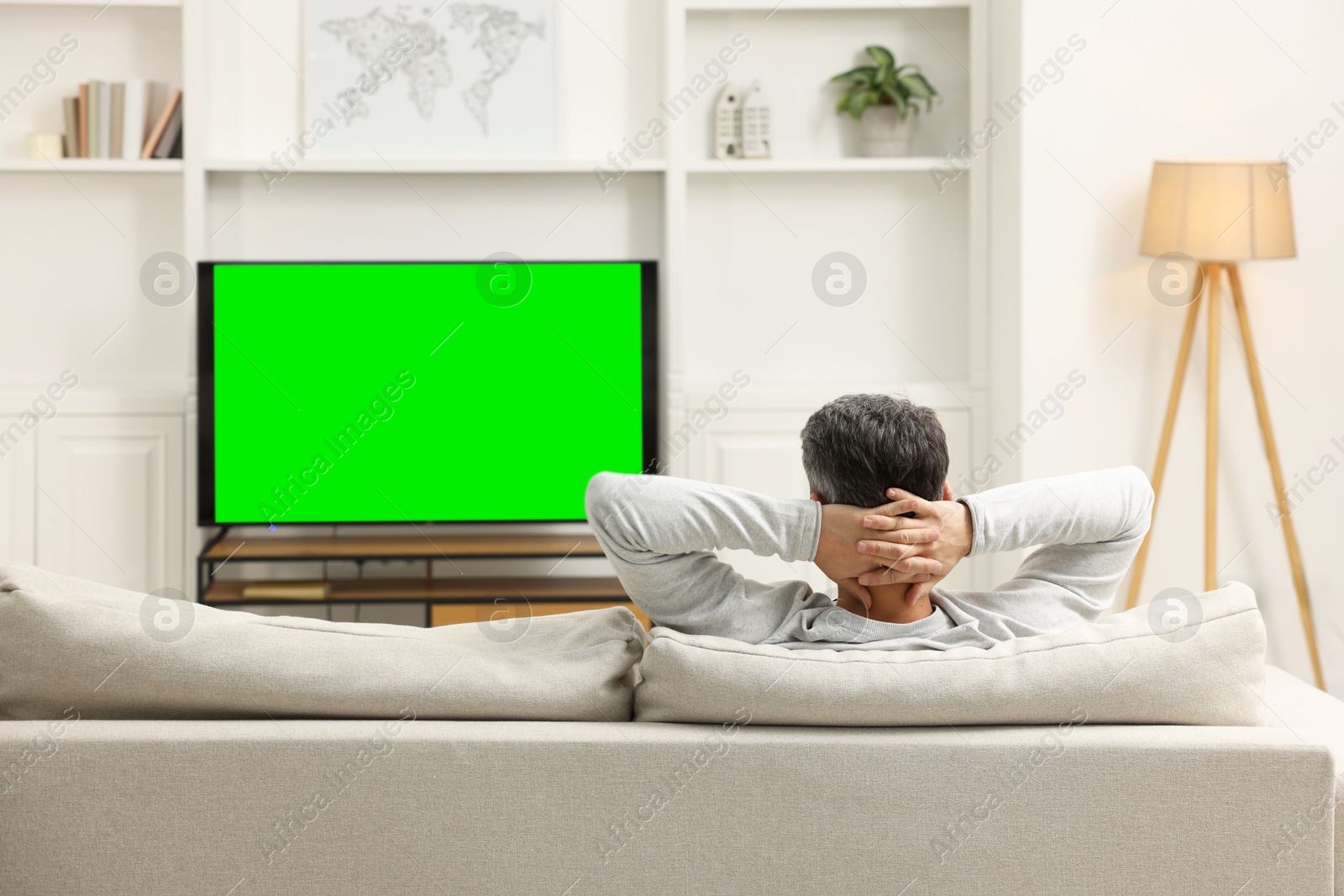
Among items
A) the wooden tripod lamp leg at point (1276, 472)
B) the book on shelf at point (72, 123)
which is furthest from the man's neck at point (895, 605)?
the book on shelf at point (72, 123)

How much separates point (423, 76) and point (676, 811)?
301 cm

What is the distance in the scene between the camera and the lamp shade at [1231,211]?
2975 millimetres

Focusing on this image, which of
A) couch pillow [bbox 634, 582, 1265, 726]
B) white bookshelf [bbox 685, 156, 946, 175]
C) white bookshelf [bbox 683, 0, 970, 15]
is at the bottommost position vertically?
couch pillow [bbox 634, 582, 1265, 726]

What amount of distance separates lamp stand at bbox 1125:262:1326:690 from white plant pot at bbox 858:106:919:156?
3.28ft

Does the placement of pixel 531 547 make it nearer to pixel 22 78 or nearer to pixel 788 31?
pixel 788 31

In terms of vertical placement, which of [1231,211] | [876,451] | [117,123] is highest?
[117,123]

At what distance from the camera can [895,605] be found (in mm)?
1282

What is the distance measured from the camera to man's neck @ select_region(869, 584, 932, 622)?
128 centimetres

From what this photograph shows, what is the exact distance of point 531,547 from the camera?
3352 mm

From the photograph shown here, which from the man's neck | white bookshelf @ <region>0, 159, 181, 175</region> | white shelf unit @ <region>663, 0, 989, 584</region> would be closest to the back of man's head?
the man's neck

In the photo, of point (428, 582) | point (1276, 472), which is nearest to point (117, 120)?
point (428, 582)

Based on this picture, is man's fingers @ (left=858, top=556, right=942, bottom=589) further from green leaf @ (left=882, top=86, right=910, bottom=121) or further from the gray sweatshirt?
green leaf @ (left=882, top=86, right=910, bottom=121)

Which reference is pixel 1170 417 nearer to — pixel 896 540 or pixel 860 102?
pixel 860 102

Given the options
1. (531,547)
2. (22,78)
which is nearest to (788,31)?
(531,547)
